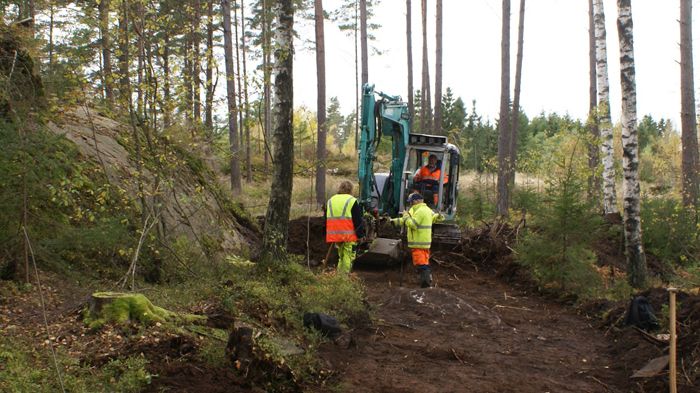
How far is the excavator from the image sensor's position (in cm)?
1343

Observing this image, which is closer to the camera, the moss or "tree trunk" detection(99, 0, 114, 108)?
the moss

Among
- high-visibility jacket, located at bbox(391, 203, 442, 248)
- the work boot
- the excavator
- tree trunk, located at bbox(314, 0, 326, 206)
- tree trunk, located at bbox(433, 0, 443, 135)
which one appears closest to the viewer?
high-visibility jacket, located at bbox(391, 203, 442, 248)

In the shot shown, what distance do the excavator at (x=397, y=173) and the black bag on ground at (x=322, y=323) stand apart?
5.83 meters

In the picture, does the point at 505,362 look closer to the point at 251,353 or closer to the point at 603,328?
the point at 603,328

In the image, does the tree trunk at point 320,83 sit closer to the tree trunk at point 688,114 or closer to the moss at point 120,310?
the tree trunk at point 688,114

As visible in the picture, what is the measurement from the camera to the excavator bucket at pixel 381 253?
13.1 m

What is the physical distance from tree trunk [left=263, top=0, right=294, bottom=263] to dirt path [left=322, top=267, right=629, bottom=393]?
6.32 ft

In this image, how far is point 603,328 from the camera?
9.21m

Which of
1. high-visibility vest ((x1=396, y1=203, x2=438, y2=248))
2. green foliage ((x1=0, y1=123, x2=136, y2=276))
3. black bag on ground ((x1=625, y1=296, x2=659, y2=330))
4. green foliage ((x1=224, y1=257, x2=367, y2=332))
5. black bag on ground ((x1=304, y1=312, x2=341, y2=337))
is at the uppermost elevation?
green foliage ((x1=0, y1=123, x2=136, y2=276))

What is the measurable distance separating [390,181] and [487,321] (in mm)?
6184

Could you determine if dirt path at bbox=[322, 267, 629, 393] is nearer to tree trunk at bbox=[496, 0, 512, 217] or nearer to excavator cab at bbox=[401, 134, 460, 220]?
excavator cab at bbox=[401, 134, 460, 220]

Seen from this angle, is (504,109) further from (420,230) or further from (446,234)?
(420,230)

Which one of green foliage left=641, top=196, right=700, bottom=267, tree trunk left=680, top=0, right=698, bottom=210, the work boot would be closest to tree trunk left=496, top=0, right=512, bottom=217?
tree trunk left=680, top=0, right=698, bottom=210

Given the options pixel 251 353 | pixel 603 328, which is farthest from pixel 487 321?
pixel 251 353
